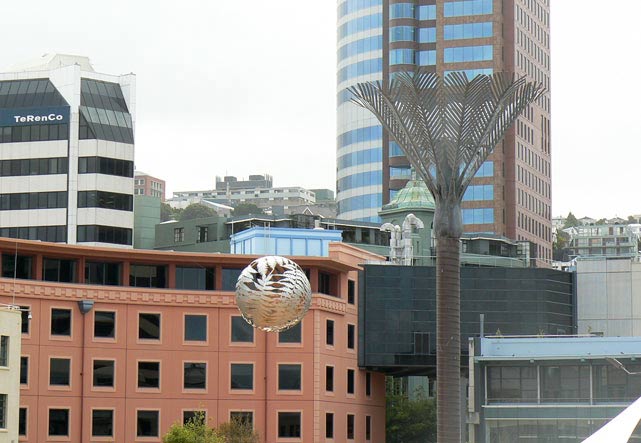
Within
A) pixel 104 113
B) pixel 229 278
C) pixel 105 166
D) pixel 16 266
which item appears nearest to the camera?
pixel 16 266

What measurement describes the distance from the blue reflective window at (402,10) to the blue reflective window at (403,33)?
53.4 inches

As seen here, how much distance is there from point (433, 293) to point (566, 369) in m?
15.6

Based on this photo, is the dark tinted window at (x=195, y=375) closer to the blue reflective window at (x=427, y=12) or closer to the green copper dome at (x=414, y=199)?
the green copper dome at (x=414, y=199)

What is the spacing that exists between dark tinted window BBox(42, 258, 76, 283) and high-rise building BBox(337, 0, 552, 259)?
74.4m

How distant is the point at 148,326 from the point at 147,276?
11.4 ft

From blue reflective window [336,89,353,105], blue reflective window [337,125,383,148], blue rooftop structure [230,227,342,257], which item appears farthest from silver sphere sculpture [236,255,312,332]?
blue reflective window [336,89,353,105]

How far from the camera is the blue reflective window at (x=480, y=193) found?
171 m

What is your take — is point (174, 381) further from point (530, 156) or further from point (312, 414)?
point (530, 156)

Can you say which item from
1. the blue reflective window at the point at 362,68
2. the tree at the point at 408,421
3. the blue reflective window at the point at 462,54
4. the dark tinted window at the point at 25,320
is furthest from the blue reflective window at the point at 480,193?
the dark tinted window at the point at 25,320

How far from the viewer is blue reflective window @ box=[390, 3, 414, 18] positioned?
176 m

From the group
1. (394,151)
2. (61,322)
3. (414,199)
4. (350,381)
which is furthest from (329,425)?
(394,151)

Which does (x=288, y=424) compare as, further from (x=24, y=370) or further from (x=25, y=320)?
(x=25, y=320)

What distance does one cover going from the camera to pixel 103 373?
97062mm

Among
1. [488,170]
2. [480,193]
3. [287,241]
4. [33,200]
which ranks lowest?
[287,241]
